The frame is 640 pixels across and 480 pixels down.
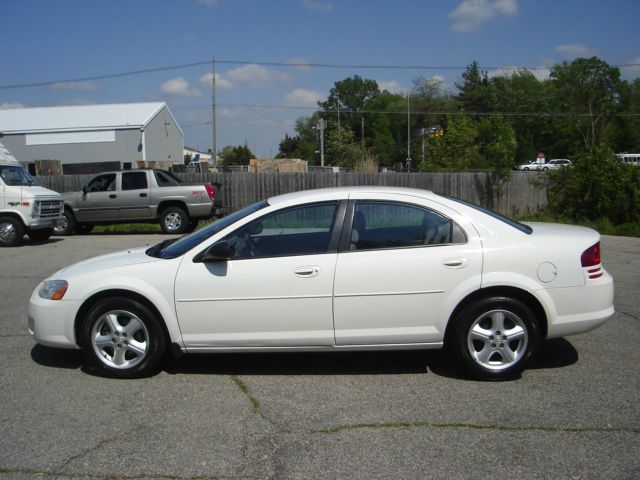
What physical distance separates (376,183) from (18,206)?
39.2 feet

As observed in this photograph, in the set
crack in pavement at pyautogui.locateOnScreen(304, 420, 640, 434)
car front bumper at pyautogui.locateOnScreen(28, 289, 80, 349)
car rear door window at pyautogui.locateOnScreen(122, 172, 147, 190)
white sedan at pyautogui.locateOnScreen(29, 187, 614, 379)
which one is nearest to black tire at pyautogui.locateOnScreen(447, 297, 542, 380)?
white sedan at pyautogui.locateOnScreen(29, 187, 614, 379)

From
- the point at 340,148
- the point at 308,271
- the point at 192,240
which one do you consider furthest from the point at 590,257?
the point at 340,148

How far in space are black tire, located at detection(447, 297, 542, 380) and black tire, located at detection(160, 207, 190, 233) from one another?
13.3 metres

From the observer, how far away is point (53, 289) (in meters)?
5.10

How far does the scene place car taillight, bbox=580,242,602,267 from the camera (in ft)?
16.0

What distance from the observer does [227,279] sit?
4832 mm

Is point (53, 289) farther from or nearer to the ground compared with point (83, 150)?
nearer to the ground

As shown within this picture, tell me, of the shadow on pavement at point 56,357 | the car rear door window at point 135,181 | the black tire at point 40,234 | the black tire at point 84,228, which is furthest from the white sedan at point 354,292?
the black tire at point 84,228

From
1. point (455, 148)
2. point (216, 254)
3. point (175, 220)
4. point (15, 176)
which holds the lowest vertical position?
point (175, 220)

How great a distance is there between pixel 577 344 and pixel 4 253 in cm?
1177

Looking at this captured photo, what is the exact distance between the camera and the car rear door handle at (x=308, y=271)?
4.78 meters

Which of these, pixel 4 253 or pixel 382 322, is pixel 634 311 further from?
pixel 4 253

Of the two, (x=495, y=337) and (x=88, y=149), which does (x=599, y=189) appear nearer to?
(x=495, y=337)

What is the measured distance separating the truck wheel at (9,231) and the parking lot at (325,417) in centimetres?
935
